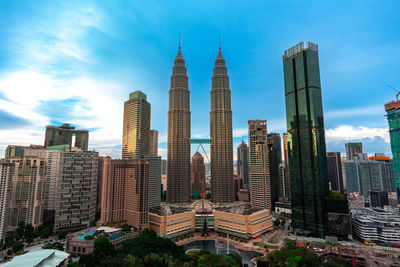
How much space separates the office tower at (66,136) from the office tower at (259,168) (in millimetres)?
134708

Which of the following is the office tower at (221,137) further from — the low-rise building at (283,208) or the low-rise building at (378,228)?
the low-rise building at (378,228)

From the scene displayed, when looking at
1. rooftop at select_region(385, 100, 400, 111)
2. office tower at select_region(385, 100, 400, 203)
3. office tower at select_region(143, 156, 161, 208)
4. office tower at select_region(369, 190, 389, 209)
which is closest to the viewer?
office tower at select_region(385, 100, 400, 203)

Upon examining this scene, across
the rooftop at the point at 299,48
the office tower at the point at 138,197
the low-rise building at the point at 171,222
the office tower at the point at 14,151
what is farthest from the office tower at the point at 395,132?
the office tower at the point at 14,151

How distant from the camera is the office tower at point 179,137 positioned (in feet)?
496

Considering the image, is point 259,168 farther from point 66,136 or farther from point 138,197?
point 66,136

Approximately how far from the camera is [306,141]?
4168 inches

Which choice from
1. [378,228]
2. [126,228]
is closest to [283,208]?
[378,228]

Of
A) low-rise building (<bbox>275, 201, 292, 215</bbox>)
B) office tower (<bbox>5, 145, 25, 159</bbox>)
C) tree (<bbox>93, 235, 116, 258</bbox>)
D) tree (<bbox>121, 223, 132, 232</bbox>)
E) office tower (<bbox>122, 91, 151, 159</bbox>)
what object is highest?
office tower (<bbox>122, 91, 151, 159</bbox>)

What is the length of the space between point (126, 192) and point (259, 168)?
77355 millimetres

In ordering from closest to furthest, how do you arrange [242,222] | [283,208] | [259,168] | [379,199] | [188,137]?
[242,222]
[259,168]
[379,199]
[283,208]
[188,137]

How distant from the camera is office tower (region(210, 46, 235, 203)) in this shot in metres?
147

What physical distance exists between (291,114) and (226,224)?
216 ft

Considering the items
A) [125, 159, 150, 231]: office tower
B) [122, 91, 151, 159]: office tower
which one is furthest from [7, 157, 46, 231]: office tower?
[122, 91, 151, 159]: office tower

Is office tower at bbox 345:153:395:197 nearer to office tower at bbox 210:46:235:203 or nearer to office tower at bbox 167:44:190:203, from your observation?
office tower at bbox 210:46:235:203
